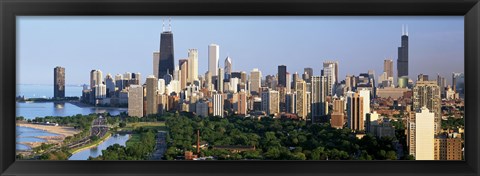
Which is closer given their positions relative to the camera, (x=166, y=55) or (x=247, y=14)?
(x=247, y=14)

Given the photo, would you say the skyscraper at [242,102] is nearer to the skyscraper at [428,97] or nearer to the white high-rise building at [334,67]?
the white high-rise building at [334,67]

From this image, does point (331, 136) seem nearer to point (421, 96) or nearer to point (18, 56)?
point (421, 96)

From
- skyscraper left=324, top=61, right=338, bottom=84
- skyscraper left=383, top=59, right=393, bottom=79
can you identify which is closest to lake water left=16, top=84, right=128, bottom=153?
skyscraper left=324, top=61, right=338, bottom=84

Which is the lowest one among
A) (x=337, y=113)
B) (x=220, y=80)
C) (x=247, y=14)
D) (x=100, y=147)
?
(x=100, y=147)

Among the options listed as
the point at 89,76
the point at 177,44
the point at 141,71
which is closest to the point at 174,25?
the point at 177,44

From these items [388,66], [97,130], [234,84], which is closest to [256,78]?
[234,84]

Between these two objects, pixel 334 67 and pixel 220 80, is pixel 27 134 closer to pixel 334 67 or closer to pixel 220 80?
pixel 220 80

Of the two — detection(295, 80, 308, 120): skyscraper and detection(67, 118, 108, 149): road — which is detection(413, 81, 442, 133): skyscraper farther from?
detection(67, 118, 108, 149): road
